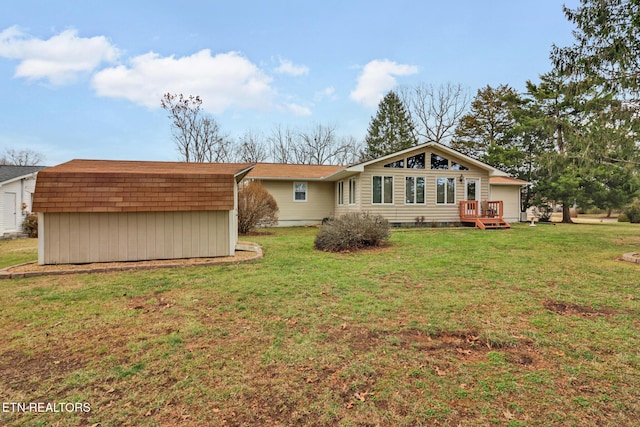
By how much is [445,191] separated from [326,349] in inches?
561

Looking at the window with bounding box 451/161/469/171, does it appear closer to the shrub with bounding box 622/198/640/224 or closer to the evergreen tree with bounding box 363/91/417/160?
the shrub with bounding box 622/198/640/224

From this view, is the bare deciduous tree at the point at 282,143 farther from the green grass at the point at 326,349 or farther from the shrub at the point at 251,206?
the green grass at the point at 326,349

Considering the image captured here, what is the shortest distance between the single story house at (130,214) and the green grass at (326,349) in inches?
48.3

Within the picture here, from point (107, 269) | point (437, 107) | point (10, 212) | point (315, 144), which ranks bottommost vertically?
point (107, 269)

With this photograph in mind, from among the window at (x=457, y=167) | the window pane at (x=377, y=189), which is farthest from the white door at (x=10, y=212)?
the window at (x=457, y=167)

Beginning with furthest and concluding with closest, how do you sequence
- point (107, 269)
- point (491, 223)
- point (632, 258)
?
point (491, 223) < point (632, 258) < point (107, 269)

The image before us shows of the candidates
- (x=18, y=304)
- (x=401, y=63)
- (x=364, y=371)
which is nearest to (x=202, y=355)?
(x=364, y=371)

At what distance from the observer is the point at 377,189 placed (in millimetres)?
14867

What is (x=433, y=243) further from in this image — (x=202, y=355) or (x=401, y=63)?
(x=401, y=63)

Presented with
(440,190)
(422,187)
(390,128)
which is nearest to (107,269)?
(422,187)

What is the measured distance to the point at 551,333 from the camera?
3137 mm

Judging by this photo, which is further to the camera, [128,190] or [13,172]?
[13,172]

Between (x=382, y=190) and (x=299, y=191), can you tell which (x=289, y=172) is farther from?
(x=382, y=190)

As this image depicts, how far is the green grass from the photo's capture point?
2.02 meters
